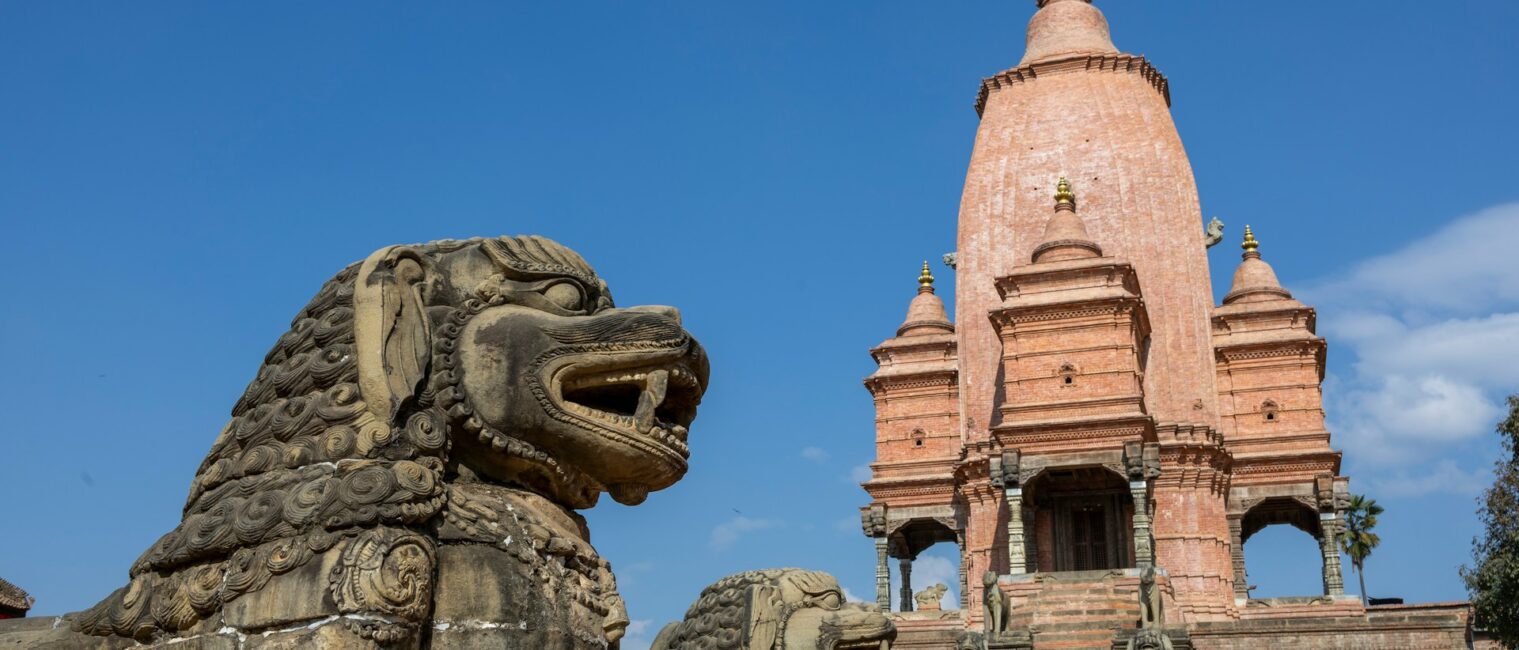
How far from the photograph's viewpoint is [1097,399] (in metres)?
29.7

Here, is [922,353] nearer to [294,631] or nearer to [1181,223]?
[1181,223]

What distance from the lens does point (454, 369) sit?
14.0ft

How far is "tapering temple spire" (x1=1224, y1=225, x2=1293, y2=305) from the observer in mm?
35469

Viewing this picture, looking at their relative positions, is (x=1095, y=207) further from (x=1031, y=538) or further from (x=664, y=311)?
(x=664, y=311)

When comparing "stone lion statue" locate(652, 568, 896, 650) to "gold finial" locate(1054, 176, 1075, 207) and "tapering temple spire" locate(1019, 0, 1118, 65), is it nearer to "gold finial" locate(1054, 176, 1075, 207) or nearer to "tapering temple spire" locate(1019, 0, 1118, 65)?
"gold finial" locate(1054, 176, 1075, 207)

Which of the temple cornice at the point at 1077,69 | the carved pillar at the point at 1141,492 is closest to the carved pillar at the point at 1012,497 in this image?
Answer: the carved pillar at the point at 1141,492

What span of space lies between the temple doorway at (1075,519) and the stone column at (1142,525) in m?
2.35

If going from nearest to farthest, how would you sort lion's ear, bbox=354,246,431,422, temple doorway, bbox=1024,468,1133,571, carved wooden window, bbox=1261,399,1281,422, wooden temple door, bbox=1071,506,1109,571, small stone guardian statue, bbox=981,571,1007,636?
lion's ear, bbox=354,246,431,422, small stone guardian statue, bbox=981,571,1007,636, temple doorway, bbox=1024,468,1133,571, wooden temple door, bbox=1071,506,1109,571, carved wooden window, bbox=1261,399,1281,422

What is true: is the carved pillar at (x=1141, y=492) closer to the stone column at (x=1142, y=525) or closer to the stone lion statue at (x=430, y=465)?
the stone column at (x=1142, y=525)

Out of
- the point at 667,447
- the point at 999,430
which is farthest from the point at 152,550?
the point at 999,430

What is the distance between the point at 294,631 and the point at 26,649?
4.15ft

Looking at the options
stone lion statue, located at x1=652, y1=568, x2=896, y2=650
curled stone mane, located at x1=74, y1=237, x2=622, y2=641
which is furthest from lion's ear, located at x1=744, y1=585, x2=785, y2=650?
curled stone mane, located at x1=74, y1=237, x2=622, y2=641

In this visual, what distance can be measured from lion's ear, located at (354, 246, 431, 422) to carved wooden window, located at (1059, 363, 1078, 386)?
1057 inches

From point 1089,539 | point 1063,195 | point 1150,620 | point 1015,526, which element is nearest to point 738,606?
point 1150,620
